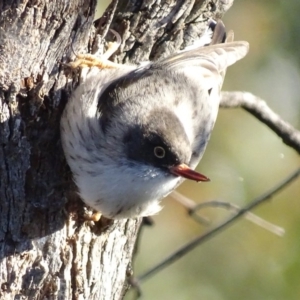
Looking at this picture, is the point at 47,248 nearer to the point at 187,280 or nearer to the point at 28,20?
the point at 28,20

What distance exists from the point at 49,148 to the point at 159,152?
0.60m

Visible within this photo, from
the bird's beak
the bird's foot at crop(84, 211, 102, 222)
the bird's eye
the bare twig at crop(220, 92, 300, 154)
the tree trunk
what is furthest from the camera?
the bare twig at crop(220, 92, 300, 154)

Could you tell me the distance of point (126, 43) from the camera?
3.99 meters

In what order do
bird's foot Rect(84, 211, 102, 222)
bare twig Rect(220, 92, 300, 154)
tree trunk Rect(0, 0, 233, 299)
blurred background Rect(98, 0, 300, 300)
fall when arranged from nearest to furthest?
tree trunk Rect(0, 0, 233, 299), bird's foot Rect(84, 211, 102, 222), bare twig Rect(220, 92, 300, 154), blurred background Rect(98, 0, 300, 300)

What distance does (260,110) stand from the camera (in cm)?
461

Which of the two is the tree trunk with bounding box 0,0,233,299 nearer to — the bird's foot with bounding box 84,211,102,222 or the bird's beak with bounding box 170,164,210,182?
the bird's foot with bounding box 84,211,102,222

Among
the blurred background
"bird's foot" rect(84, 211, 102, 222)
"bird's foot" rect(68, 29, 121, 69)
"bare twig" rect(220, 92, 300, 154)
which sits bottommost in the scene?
the blurred background

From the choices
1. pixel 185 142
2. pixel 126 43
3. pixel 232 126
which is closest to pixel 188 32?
pixel 126 43

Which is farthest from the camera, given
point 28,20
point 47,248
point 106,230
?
point 106,230

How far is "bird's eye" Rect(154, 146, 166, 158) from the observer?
12.4 ft

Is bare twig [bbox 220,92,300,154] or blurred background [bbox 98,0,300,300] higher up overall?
bare twig [bbox 220,92,300,154]

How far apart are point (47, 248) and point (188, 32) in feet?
5.08

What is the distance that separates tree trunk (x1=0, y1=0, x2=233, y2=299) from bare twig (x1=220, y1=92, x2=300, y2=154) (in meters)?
0.70

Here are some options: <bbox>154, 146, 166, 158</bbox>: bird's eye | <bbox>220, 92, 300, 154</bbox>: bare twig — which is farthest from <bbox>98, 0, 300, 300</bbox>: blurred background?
<bbox>154, 146, 166, 158</bbox>: bird's eye
